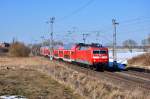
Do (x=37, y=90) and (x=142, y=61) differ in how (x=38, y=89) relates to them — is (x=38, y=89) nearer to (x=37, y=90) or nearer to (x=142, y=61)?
(x=37, y=90)

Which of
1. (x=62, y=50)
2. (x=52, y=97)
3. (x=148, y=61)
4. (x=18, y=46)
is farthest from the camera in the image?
(x=18, y=46)

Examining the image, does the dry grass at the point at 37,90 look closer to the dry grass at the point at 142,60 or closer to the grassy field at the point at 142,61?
the grassy field at the point at 142,61

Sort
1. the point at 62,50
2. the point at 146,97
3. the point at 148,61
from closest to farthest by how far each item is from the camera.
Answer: the point at 146,97, the point at 148,61, the point at 62,50

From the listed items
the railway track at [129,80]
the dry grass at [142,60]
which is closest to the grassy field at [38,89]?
the railway track at [129,80]

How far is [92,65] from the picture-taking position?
5038cm

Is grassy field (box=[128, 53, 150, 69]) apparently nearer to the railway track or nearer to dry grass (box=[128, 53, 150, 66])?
dry grass (box=[128, 53, 150, 66])

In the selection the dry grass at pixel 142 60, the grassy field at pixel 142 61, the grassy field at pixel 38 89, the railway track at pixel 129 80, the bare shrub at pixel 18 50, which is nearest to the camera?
the grassy field at pixel 38 89

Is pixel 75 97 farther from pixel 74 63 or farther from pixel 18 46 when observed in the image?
pixel 18 46

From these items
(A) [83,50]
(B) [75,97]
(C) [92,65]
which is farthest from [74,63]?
(B) [75,97]

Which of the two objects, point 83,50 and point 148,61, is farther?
point 148,61

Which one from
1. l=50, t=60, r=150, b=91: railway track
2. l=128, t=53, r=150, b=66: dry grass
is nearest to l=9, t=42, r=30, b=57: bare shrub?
l=128, t=53, r=150, b=66: dry grass

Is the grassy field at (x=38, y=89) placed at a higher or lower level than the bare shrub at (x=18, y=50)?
lower

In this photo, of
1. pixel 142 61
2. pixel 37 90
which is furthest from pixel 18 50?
pixel 37 90

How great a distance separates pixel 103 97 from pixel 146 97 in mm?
1985
